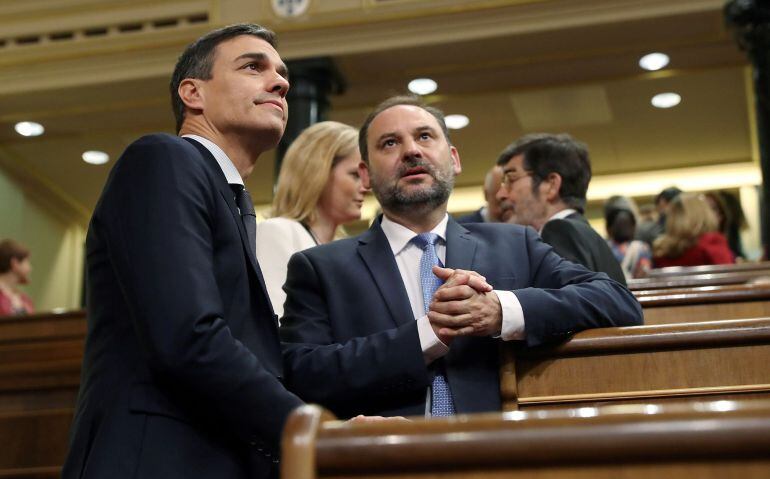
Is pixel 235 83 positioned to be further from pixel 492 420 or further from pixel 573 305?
pixel 492 420

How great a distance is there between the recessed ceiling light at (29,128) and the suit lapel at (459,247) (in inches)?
276

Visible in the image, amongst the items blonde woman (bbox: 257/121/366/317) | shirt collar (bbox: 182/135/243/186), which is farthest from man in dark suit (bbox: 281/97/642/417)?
blonde woman (bbox: 257/121/366/317)

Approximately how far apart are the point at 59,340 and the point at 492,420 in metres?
3.71

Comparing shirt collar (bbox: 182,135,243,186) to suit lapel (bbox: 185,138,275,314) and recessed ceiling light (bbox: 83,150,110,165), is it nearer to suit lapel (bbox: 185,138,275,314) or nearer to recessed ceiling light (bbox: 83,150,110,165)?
suit lapel (bbox: 185,138,275,314)

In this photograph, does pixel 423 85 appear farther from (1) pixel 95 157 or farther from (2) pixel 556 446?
(2) pixel 556 446

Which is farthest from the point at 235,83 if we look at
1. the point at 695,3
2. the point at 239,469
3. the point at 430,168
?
the point at 695,3

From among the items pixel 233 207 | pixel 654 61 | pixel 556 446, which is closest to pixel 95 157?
pixel 654 61

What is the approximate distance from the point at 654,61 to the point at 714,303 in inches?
197

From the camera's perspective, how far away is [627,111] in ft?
28.3

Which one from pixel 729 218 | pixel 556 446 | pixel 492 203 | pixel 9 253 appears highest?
pixel 729 218

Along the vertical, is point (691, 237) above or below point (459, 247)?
above

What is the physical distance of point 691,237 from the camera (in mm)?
5137

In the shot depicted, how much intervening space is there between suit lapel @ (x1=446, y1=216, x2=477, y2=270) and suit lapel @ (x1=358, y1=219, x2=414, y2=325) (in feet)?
0.41

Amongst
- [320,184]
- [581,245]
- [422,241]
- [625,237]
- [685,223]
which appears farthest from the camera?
[625,237]
